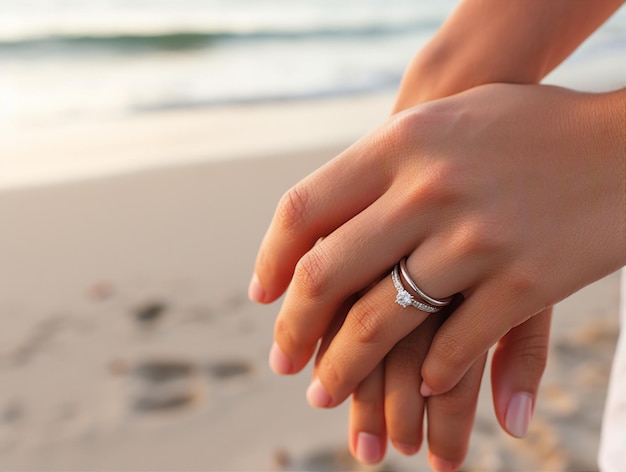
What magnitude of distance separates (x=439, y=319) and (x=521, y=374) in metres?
0.16

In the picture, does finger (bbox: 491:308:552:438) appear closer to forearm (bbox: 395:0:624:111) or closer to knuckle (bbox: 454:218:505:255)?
knuckle (bbox: 454:218:505:255)

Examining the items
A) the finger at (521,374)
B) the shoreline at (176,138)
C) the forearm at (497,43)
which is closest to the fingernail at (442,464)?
the finger at (521,374)

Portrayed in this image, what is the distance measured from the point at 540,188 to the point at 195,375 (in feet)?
4.19

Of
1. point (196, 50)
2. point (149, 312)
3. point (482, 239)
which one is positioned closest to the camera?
point (482, 239)

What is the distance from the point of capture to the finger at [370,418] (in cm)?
116

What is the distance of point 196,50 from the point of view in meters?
7.27

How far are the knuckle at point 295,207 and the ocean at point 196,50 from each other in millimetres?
3645

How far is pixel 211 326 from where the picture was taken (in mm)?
2223

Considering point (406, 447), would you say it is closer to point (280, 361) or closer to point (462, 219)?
point (280, 361)

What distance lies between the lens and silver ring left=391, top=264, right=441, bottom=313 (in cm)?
103

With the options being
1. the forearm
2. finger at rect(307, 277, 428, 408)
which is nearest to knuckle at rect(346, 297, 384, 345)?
finger at rect(307, 277, 428, 408)

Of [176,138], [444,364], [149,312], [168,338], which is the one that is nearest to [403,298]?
[444,364]

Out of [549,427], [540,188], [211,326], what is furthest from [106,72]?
[540,188]

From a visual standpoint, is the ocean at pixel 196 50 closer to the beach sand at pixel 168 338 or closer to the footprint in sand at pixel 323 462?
the beach sand at pixel 168 338
